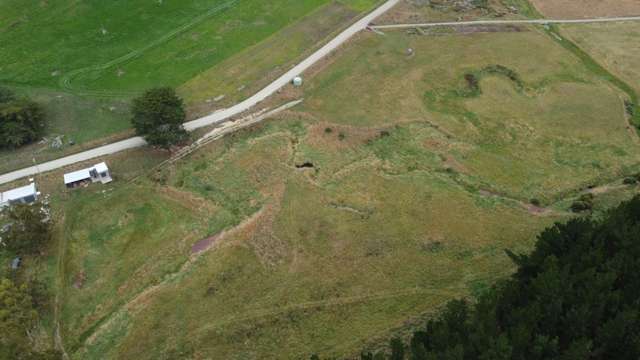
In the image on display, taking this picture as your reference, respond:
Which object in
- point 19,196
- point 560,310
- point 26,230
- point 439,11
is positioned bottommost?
point 26,230

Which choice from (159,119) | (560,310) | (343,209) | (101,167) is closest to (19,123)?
(101,167)

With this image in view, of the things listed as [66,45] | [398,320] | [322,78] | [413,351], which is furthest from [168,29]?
[413,351]

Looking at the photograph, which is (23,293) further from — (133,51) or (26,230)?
(133,51)

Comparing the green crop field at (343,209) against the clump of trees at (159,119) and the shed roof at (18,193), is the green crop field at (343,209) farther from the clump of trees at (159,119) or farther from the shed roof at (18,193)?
the clump of trees at (159,119)

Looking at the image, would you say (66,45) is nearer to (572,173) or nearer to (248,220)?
(248,220)

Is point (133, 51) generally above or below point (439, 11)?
below

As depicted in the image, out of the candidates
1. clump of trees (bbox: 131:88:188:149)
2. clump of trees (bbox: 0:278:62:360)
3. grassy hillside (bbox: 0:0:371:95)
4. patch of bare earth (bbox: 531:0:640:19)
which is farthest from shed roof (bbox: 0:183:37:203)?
patch of bare earth (bbox: 531:0:640:19)

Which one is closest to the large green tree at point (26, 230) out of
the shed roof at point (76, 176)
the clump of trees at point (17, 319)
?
the clump of trees at point (17, 319)

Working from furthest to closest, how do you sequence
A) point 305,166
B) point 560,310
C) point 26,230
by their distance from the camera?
1. point 305,166
2. point 26,230
3. point 560,310
